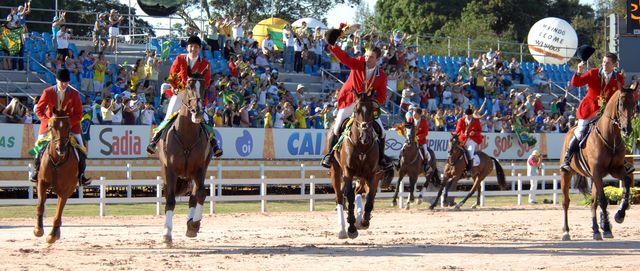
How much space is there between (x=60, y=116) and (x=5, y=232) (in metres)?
4.24

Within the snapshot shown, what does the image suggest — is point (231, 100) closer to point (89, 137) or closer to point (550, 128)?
point (89, 137)

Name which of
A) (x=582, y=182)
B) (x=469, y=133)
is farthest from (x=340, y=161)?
(x=469, y=133)

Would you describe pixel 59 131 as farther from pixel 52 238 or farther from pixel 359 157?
pixel 359 157

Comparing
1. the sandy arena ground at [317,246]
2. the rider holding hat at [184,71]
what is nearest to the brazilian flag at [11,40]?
the sandy arena ground at [317,246]

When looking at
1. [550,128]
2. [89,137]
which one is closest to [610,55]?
[89,137]

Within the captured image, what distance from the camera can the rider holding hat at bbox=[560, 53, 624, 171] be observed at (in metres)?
17.6

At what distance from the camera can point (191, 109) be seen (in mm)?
15445

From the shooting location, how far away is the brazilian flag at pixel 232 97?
1329 inches

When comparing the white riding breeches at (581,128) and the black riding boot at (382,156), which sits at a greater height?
the white riding breeches at (581,128)

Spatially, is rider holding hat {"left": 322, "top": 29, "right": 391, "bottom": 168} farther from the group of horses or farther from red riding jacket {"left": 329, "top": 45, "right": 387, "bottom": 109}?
the group of horses

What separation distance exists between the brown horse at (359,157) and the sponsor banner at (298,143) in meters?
16.3

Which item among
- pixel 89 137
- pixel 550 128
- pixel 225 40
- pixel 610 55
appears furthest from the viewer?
pixel 550 128

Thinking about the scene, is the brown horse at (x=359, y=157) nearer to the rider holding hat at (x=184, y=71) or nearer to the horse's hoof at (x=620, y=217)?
the rider holding hat at (x=184, y=71)

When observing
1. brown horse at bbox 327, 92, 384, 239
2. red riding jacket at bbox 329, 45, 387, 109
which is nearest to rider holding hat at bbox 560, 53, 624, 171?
red riding jacket at bbox 329, 45, 387, 109
